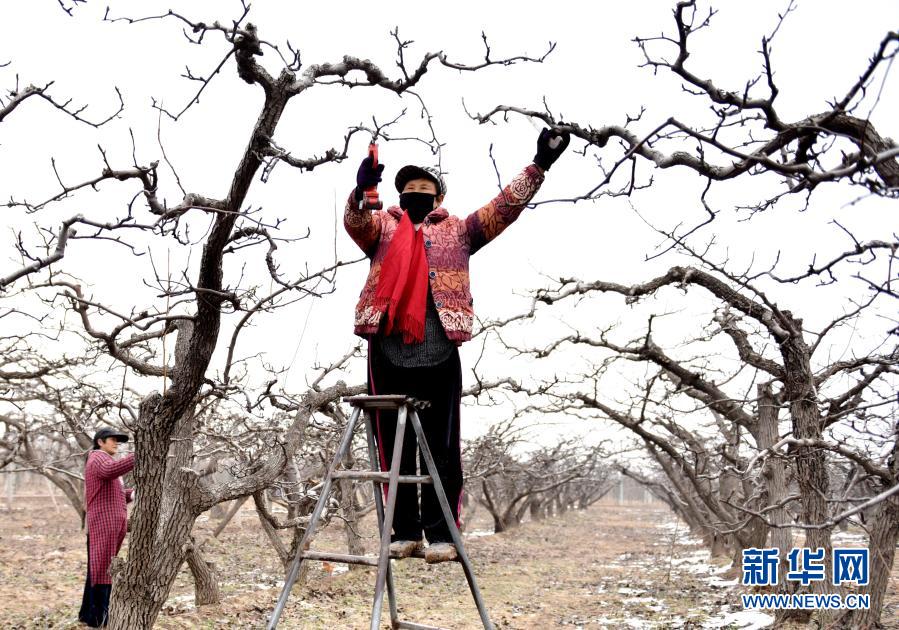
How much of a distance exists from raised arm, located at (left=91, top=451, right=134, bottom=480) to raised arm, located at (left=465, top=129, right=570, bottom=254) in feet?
10.6

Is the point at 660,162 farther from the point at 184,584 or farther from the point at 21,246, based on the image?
the point at 184,584

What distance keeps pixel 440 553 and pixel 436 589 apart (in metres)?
8.64

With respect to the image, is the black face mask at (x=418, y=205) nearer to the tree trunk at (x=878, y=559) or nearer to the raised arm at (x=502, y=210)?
the raised arm at (x=502, y=210)

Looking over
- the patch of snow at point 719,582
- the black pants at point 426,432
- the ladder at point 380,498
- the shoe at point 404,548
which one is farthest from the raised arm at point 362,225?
the patch of snow at point 719,582

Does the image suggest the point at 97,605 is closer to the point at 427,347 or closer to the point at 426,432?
the point at 426,432

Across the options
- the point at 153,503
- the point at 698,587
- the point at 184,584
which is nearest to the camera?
the point at 153,503

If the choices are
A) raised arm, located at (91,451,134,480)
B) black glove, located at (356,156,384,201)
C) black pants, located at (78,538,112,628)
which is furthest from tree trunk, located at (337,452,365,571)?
black glove, located at (356,156,384,201)

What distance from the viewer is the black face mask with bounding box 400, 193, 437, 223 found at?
3.88 m

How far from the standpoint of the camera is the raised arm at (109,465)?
5.70 meters

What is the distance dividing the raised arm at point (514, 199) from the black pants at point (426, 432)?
0.59 metres

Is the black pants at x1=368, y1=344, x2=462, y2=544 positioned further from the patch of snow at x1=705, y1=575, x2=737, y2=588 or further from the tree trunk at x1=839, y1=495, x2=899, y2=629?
the patch of snow at x1=705, y1=575, x2=737, y2=588

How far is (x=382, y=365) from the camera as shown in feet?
12.3

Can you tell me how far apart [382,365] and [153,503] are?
177 cm

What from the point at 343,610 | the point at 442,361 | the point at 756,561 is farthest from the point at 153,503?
the point at 756,561
